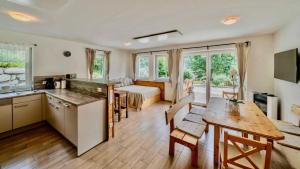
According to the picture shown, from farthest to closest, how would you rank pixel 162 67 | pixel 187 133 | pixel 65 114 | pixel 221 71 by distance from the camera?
pixel 162 67 < pixel 221 71 < pixel 65 114 < pixel 187 133

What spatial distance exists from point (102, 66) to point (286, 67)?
18.5 ft

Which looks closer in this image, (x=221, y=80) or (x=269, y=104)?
(x=269, y=104)

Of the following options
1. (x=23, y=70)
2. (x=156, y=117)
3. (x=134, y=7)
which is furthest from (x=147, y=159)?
(x=23, y=70)

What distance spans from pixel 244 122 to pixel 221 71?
3.22m

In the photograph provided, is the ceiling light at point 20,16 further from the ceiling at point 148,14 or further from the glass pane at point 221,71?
the glass pane at point 221,71

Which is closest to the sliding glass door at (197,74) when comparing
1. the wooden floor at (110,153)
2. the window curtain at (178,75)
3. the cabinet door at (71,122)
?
the window curtain at (178,75)

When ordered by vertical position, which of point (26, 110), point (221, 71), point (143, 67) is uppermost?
point (143, 67)

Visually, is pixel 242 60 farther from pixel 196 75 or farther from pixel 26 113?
pixel 26 113

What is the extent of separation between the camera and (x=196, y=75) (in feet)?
16.2

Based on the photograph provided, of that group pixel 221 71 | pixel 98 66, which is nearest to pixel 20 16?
pixel 98 66

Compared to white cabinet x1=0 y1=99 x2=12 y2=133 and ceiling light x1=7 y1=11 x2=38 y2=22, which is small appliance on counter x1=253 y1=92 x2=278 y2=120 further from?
white cabinet x1=0 y1=99 x2=12 y2=133

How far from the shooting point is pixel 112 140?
2.56 m

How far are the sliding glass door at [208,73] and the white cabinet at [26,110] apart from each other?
4.67m

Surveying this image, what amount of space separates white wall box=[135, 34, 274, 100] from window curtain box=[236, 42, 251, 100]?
0.48 feet
